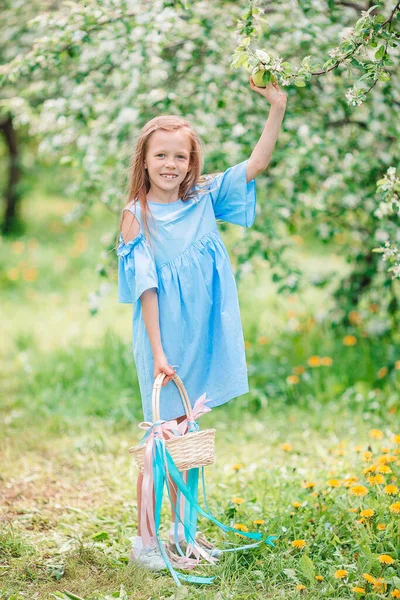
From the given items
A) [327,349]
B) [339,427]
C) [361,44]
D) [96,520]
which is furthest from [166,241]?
[327,349]

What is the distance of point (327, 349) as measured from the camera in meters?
4.71

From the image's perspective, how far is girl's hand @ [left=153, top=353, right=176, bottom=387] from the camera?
248cm

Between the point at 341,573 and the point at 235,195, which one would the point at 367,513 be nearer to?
the point at 341,573

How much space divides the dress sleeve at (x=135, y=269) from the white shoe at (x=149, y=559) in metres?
0.86

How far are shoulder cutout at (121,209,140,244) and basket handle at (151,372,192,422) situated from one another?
18.7 inches

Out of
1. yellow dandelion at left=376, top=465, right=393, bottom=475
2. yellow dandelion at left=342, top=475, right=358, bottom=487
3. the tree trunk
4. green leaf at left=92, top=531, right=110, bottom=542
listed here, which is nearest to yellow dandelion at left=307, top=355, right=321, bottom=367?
yellow dandelion at left=342, top=475, right=358, bottom=487

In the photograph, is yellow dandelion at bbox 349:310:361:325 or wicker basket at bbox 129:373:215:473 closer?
wicker basket at bbox 129:373:215:473

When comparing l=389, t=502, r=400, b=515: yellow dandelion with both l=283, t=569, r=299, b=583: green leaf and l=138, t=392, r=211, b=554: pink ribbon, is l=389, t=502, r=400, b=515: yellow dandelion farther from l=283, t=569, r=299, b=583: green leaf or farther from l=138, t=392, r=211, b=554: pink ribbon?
l=138, t=392, r=211, b=554: pink ribbon

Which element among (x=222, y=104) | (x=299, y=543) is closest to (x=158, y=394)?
(x=299, y=543)

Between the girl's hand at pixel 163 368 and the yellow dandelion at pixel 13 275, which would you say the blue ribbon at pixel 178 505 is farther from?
the yellow dandelion at pixel 13 275

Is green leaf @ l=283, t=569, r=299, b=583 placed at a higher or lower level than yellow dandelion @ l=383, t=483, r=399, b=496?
lower

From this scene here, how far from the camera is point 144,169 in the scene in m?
2.66

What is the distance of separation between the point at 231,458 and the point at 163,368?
1.29 m

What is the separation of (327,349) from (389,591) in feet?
8.00
